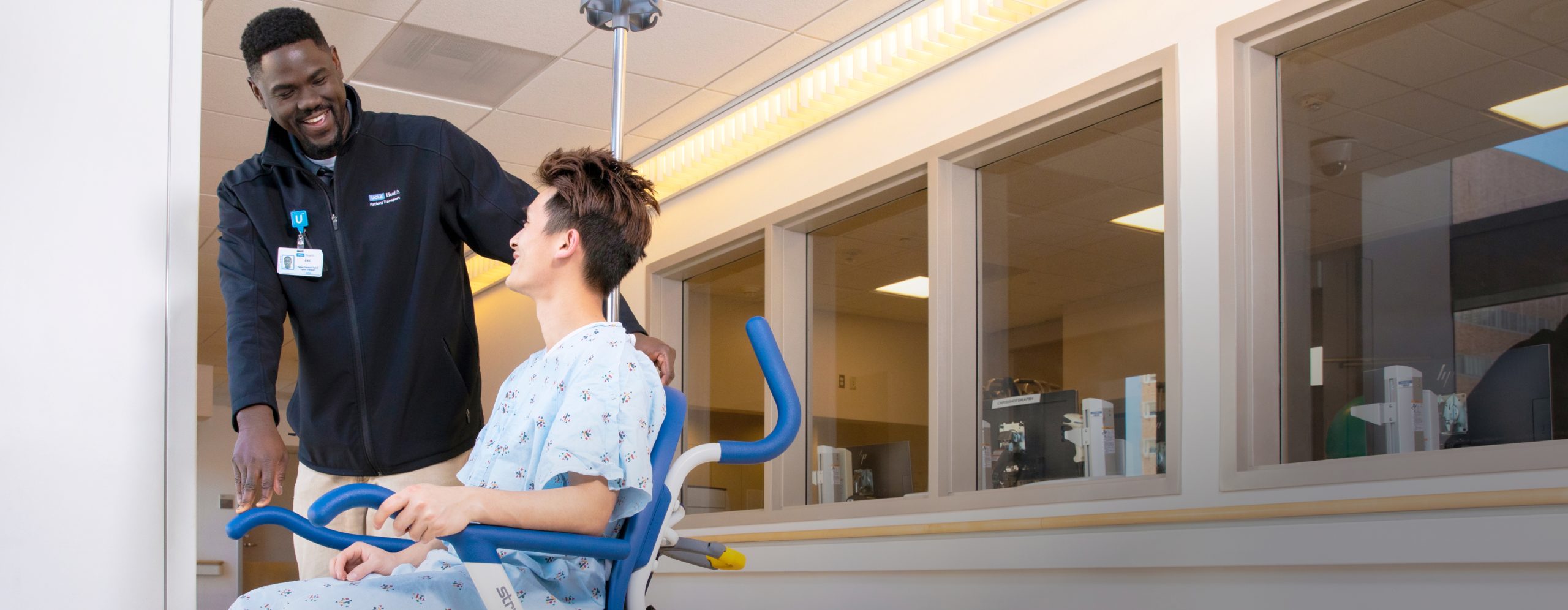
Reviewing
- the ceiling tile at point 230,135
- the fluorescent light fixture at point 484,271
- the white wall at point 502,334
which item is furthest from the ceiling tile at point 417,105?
the fluorescent light fixture at point 484,271

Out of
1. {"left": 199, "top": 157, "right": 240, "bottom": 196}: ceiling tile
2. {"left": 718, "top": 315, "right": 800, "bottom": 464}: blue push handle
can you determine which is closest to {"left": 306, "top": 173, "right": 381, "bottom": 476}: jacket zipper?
{"left": 718, "top": 315, "right": 800, "bottom": 464}: blue push handle

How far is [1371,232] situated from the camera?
9.64ft

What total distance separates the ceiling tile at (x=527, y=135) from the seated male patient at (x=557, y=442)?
12.1 ft

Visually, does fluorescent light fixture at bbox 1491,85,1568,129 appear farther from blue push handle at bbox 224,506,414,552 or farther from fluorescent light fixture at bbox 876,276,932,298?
blue push handle at bbox 224,506,414,552

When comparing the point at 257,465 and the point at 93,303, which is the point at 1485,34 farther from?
the point at 93,303

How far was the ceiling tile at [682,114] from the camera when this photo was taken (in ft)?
16.6

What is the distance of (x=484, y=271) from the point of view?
792 cm

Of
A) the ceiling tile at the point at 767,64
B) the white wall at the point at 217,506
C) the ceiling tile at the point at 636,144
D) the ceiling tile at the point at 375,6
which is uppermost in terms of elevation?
the ceiling tile at the point at 375,6

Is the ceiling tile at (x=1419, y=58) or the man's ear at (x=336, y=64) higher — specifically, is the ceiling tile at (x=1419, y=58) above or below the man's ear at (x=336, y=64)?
above

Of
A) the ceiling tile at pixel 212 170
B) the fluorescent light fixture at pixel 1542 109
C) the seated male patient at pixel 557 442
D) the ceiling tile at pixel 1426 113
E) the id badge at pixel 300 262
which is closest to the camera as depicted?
the seated male patient at pixel 557 442

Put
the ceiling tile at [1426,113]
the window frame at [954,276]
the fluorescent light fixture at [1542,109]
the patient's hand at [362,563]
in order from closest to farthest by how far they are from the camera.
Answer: the patient's hand at [362,563], the fluorescent light fixture at [1542,109], the ceiling tile at [1426,113], the window frame at [954,276]

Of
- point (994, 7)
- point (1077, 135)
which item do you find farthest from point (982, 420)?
point (994, 7)

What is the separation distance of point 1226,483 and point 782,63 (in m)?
2.42

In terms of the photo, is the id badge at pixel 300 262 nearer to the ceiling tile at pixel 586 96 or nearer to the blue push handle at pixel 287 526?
the blue push handle at pixel 287 526
